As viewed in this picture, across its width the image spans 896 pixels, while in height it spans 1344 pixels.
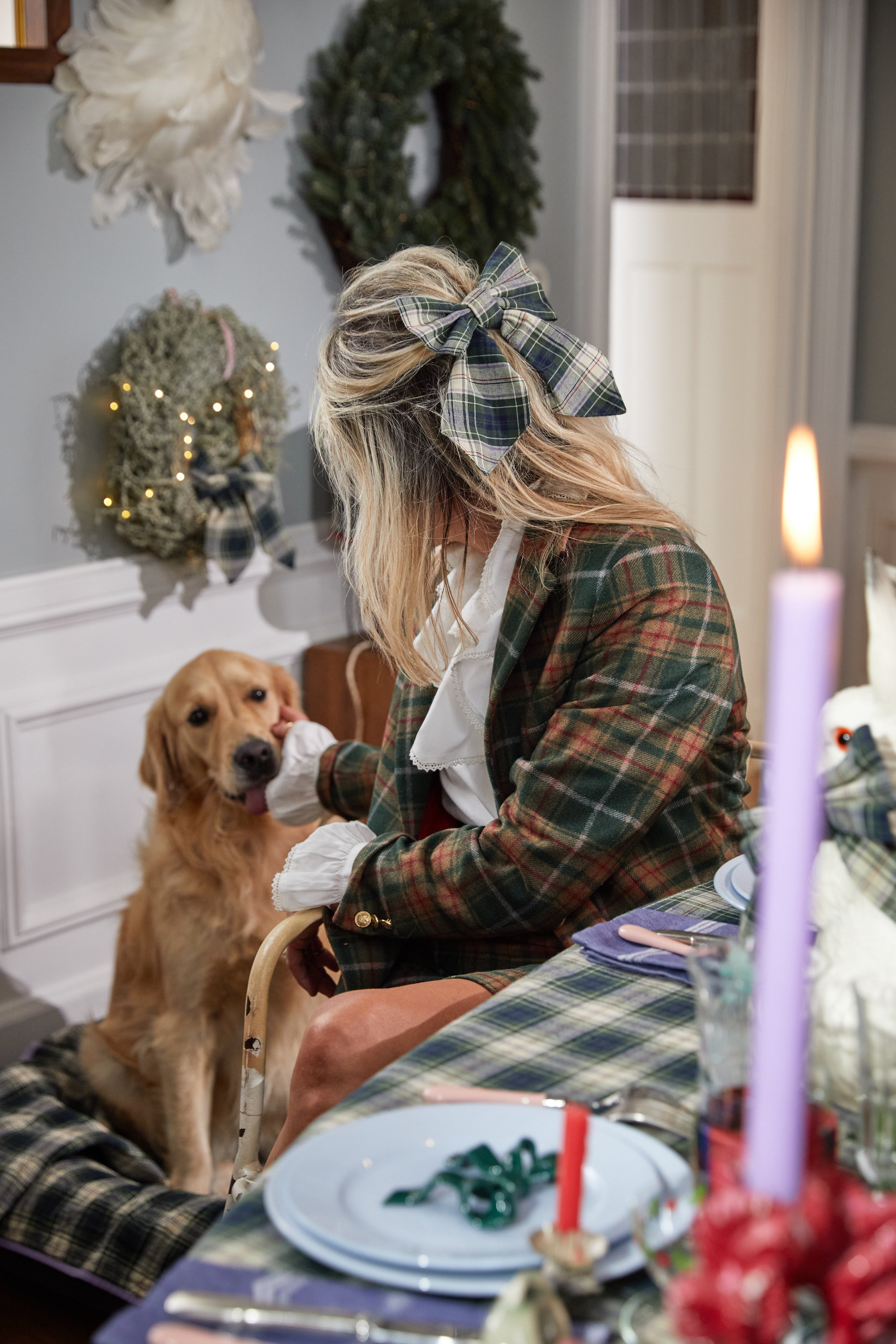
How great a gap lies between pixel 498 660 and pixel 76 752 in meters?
1.34

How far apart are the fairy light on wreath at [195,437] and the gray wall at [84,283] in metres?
0.06

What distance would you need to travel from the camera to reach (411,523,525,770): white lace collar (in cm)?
145

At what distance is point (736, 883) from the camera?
1.10m

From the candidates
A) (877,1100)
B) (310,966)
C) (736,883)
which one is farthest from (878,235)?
(877,1100)

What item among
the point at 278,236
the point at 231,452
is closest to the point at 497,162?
the point at 278,236

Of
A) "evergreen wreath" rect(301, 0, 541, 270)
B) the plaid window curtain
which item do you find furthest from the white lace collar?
the plaid window curtain

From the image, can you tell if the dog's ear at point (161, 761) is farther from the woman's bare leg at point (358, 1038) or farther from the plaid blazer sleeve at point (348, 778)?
the woman's bare leg at point (358, 1038)

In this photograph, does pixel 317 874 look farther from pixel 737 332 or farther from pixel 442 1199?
pixel 737 332

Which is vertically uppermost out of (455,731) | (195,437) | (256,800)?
(195,437)

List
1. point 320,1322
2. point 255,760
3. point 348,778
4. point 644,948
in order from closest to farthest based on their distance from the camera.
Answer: point 320,1322
point 644,948
point 348,778
point 255,760

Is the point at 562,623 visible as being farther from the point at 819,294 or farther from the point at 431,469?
the point at 819,294

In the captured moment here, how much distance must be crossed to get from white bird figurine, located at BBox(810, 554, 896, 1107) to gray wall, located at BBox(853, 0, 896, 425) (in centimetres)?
317

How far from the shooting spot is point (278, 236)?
278 cm

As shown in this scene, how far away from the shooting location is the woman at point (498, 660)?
1.30 m
